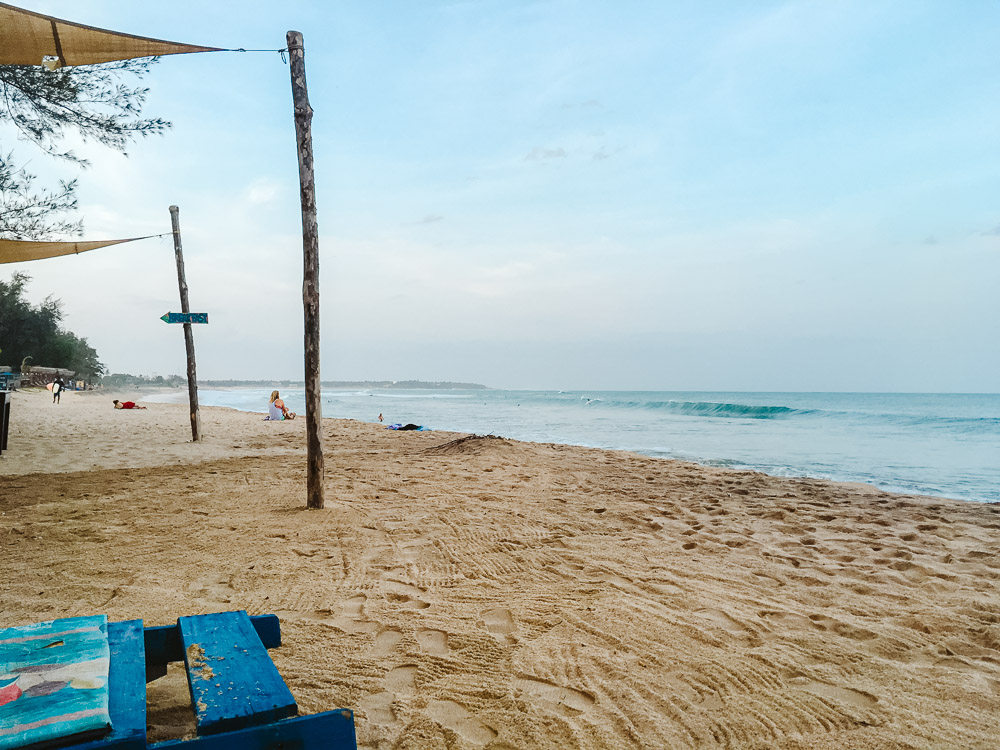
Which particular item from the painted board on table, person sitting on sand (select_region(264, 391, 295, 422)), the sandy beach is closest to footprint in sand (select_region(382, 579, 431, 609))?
the sandy beach

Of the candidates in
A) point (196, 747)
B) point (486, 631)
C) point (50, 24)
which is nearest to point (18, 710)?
point (196, 747)

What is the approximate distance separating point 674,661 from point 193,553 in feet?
11.1

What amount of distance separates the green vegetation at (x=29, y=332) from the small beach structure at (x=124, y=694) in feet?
141

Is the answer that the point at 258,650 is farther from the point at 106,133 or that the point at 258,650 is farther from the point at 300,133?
the point at 106,133

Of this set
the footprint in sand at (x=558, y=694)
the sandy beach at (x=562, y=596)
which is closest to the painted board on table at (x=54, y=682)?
the sandy beach at (x=562, y=596)

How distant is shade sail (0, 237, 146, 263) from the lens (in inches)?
304

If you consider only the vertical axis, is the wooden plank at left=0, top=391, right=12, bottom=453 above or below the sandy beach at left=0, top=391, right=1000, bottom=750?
above

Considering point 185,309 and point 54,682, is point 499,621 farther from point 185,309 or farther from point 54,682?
point 185,309

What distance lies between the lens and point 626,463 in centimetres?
905

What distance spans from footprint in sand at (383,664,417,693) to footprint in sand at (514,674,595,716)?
17.3 inches

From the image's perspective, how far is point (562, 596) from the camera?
134 inches

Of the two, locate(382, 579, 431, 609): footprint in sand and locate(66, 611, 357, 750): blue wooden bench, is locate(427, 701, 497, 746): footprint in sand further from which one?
locate(382, 579, 431, 609): footprint in sand

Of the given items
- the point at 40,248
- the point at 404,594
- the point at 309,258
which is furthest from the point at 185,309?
the point at 404,594

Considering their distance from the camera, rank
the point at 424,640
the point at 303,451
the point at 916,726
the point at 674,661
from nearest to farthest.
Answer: the point at 916,726 → the point at 674,661 → the point at 424,640 → the point at 303,451
